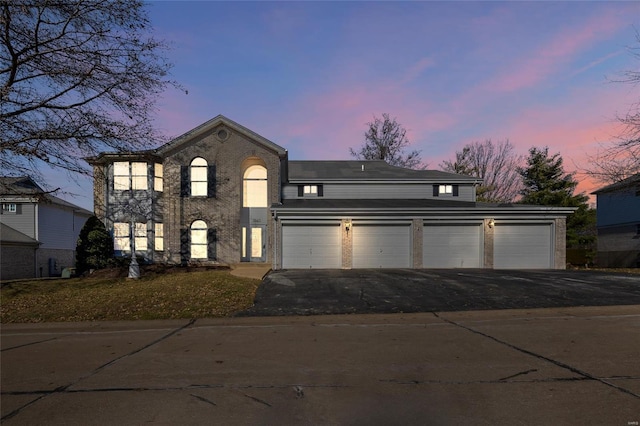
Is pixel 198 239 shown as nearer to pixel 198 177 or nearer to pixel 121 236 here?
pixel 198 177

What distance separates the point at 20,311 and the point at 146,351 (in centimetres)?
659

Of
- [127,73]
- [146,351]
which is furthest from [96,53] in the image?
[146,351]

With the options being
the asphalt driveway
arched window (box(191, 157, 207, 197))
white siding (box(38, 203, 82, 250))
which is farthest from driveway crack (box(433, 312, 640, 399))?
white siding (box(38, 203, 82, 250))

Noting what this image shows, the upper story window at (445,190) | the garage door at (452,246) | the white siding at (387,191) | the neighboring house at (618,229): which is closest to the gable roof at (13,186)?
the white siding at (387,191)

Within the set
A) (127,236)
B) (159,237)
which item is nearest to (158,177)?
(159,237)

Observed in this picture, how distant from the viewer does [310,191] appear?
2558 centimetres

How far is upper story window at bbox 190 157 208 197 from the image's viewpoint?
70.9 feet

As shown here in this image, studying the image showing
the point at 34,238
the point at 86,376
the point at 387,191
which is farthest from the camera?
the point at 34,238

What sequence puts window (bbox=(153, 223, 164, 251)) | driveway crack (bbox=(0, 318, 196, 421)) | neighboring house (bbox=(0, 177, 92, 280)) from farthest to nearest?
neighboring house (bbox=(0, 177, 92, 280))
window (bbox=(153, 223, 164, 251))
driveway crack (bbox=(0, 318, 196, 421))

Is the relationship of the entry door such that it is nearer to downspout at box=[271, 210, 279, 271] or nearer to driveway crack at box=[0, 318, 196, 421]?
downspout at box=[271, 210, 279, 271]

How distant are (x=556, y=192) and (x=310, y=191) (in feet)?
84.6

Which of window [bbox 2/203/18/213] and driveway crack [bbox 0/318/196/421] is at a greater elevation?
window [bbox 2/203/18/213]

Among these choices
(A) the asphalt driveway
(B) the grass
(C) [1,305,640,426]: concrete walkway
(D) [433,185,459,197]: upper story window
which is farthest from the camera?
(D) [433,185,459,197]: upper story window

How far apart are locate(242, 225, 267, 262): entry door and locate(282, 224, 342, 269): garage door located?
178 centimetres
